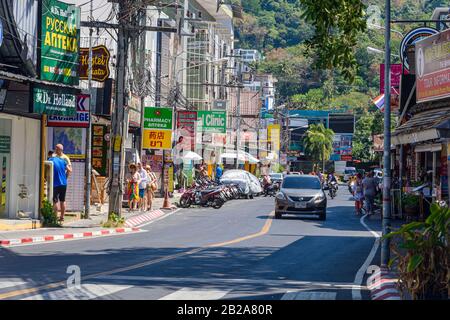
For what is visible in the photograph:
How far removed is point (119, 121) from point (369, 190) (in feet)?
41.8

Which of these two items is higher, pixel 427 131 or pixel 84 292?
pixel 427 131

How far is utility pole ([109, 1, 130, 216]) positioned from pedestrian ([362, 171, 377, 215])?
39.3 ft

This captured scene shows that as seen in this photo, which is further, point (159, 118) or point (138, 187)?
point (159, 118)

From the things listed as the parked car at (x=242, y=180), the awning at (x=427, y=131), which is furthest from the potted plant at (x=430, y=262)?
the parked car at (x=242, y=180)

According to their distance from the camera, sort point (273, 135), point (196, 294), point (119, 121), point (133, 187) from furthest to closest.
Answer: point (273, 135) → point (133, 187) → point (119, 121) → point (196, 294)

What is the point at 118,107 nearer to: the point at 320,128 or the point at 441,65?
the point at 441,65

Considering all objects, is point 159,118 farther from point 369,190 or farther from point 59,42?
point 59,42

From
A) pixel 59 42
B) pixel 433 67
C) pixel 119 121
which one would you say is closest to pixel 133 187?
pixel 119 121

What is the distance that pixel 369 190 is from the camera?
37688 mm

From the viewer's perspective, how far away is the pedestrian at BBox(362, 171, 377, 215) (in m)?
37.7

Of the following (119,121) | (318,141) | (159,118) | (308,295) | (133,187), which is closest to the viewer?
(308,295)

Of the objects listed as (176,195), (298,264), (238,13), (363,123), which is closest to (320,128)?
(363,123)

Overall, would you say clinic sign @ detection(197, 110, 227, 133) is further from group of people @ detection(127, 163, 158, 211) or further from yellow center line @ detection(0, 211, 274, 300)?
yellow center line @ detection(0, 211, 274, 300)

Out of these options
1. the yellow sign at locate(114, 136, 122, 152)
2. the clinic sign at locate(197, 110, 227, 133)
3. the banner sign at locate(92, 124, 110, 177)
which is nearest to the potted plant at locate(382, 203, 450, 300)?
the yellow sign at locate(114, 136, 122, 152)
